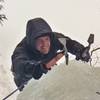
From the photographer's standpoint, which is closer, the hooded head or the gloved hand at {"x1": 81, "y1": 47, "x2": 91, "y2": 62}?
the gloved hand at {"x1": 81, "y1": 47, "x2": 91, "y2": 62}

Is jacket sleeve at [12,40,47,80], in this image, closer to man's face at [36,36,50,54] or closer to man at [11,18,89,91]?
man at [11,18,89,91]

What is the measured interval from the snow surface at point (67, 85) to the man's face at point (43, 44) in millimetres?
1059

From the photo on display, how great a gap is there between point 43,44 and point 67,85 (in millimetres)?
1351

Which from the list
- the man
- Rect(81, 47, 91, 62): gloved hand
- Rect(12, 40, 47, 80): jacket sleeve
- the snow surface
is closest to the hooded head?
the man

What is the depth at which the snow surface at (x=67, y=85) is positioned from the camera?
1.95m

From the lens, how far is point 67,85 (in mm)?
2045

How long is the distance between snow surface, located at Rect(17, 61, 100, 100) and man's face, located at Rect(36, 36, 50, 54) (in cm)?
106

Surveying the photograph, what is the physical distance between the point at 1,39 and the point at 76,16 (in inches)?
117

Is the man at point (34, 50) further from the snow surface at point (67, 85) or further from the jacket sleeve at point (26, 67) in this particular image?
the snow surface at point (67, 85)

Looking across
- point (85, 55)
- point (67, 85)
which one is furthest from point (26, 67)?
point (67, 85)

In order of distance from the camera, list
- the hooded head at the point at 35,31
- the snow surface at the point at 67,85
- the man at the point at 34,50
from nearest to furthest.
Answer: the snow surface at the point at 67,85, the man at the point at 34,50, the hooded head at the point at 35,31

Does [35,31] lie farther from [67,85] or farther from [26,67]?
[67,85]

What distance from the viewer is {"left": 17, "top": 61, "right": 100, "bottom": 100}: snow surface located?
195 cm

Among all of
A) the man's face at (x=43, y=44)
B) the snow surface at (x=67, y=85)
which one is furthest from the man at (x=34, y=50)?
the snow surface at (x=67, y=85)
